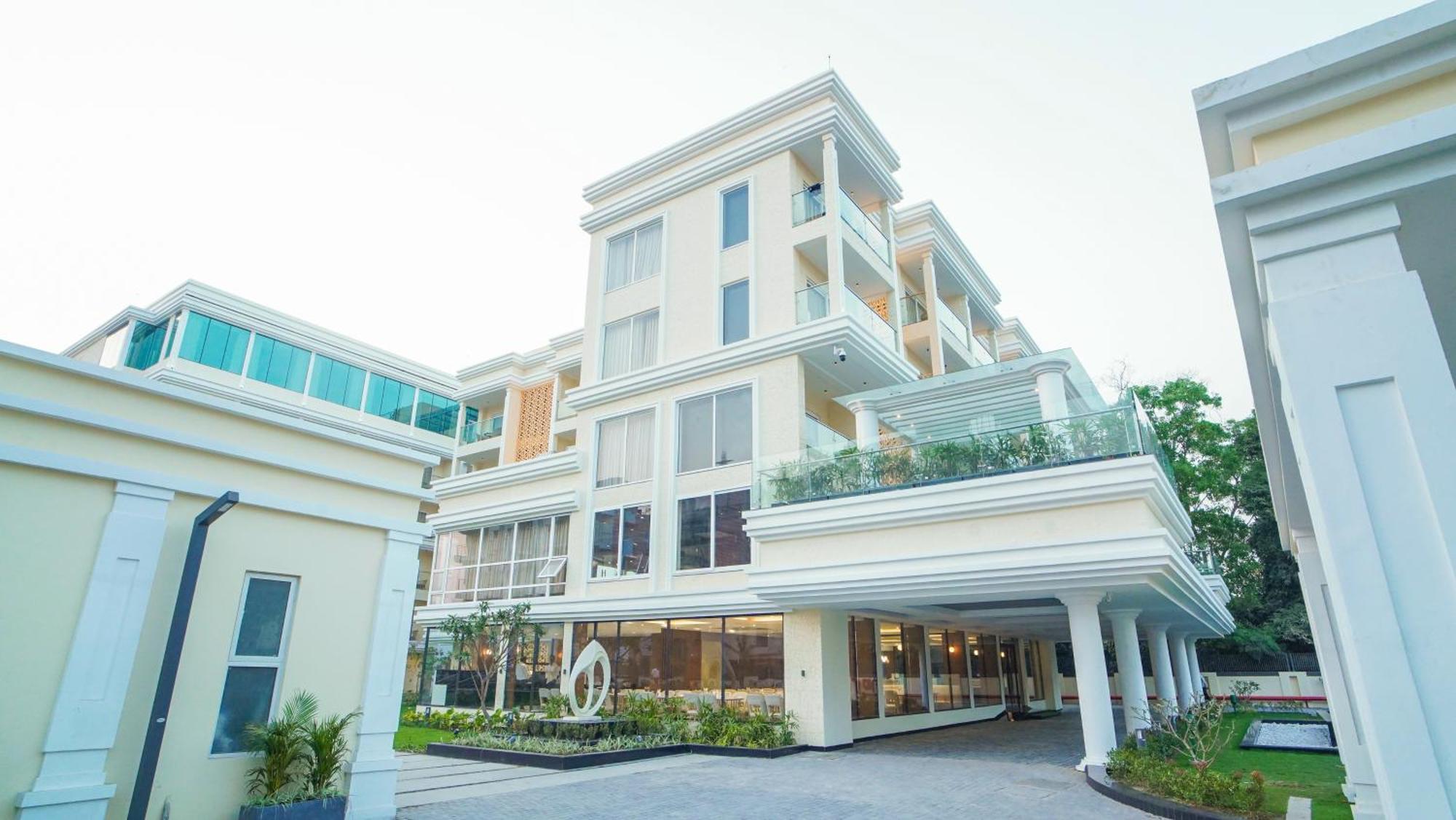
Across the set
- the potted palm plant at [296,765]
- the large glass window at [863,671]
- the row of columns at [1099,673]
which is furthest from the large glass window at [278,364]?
the row of columns at [1099,673]

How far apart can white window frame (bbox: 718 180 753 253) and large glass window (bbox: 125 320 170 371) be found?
80.9 feet

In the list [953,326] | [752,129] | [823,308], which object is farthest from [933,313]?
[752,129]

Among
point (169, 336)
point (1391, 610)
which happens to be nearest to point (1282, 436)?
point (1391, 610)

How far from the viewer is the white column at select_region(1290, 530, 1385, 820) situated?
8.09 metres

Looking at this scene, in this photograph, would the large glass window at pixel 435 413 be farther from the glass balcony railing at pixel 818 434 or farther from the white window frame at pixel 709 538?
the glass balcony railing at pixel 818 434

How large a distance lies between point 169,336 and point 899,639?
3020 cm

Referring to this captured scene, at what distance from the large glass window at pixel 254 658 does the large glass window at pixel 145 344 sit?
94.5 feet

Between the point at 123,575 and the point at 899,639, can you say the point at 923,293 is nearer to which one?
the point at 899,639

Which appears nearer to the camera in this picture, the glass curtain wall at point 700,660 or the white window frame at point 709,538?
the glass curtain wall at point 700,660

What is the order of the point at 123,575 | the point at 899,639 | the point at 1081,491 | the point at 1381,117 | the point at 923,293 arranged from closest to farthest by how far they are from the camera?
the point at 1381,117 < the point at 123,575 < the point at 1081,491 < the point at 899,639 < the point at 923,293

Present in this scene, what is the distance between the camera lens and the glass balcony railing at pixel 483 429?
3044 centimetres

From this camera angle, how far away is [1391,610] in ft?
10.3

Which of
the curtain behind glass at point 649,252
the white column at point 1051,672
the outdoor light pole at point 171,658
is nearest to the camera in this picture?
the outdoor light pole at point 171,658

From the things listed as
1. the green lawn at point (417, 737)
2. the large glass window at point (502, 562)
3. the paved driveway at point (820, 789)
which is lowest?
the green lawn at point (417, 737)
